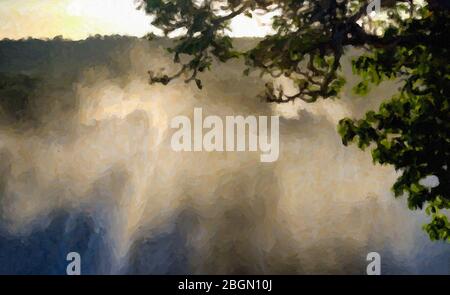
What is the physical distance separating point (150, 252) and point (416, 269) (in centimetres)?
507

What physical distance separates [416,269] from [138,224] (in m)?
5.39

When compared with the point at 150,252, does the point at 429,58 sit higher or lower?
higher

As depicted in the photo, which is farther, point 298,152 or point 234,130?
point 298,152

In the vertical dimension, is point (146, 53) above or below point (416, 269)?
above

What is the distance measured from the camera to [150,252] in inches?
395

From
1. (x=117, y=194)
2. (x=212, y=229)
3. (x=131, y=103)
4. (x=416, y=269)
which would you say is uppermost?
(x=131, y=103)

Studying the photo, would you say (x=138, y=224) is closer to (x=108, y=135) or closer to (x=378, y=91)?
(x=108, y=135)

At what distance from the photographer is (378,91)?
1157 cm

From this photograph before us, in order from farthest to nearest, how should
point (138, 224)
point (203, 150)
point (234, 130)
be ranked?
point (203, 150) → point (234, 130) → point (138, 224)
